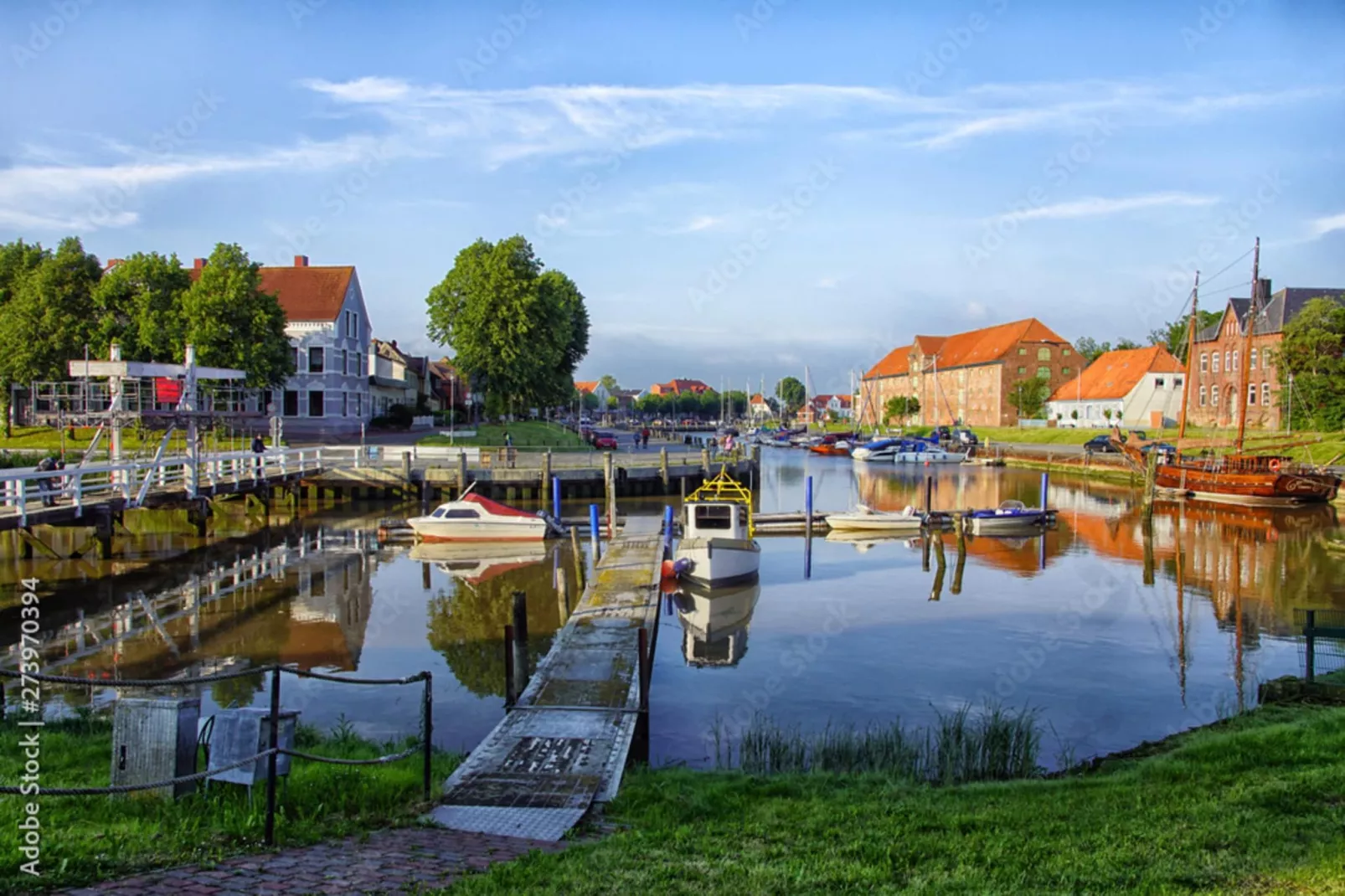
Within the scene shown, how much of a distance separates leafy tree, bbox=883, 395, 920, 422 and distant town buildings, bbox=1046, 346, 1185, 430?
28.9 m

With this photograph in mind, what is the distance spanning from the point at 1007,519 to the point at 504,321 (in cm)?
3806

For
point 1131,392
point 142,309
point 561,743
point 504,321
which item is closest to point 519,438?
point 504,321

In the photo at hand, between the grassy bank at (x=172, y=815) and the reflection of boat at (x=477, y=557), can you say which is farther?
the reflection of boat at (x=477, y=557)

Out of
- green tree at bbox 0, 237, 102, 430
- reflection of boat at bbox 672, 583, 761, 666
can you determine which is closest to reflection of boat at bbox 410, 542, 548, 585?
reflection of boat at bbox 672, 583, 761, 666

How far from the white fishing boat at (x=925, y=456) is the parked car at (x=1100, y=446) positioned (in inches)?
377

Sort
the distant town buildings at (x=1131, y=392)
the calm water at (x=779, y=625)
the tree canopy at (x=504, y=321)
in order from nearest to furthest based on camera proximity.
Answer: the calm water at (x=779, y=625) < the tree canopy at (x=504, y=321) < the distant town buildings at (x=1131, y=392)

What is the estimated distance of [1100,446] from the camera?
6825 centimetres

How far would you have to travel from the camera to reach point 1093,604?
22.7 metres

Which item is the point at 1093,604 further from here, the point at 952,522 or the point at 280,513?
the point at 280,513

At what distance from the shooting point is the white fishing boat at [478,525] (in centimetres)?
3106

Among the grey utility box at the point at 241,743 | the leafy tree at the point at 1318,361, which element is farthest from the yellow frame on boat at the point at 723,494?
the leafy tree at the point at 1318,361

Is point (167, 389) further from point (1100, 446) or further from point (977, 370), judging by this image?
point (977, 370)

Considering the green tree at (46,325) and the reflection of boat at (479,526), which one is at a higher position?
the green tree at (46,325)

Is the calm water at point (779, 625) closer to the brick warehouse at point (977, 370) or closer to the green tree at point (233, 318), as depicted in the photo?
the green tree at point (233, 318)
